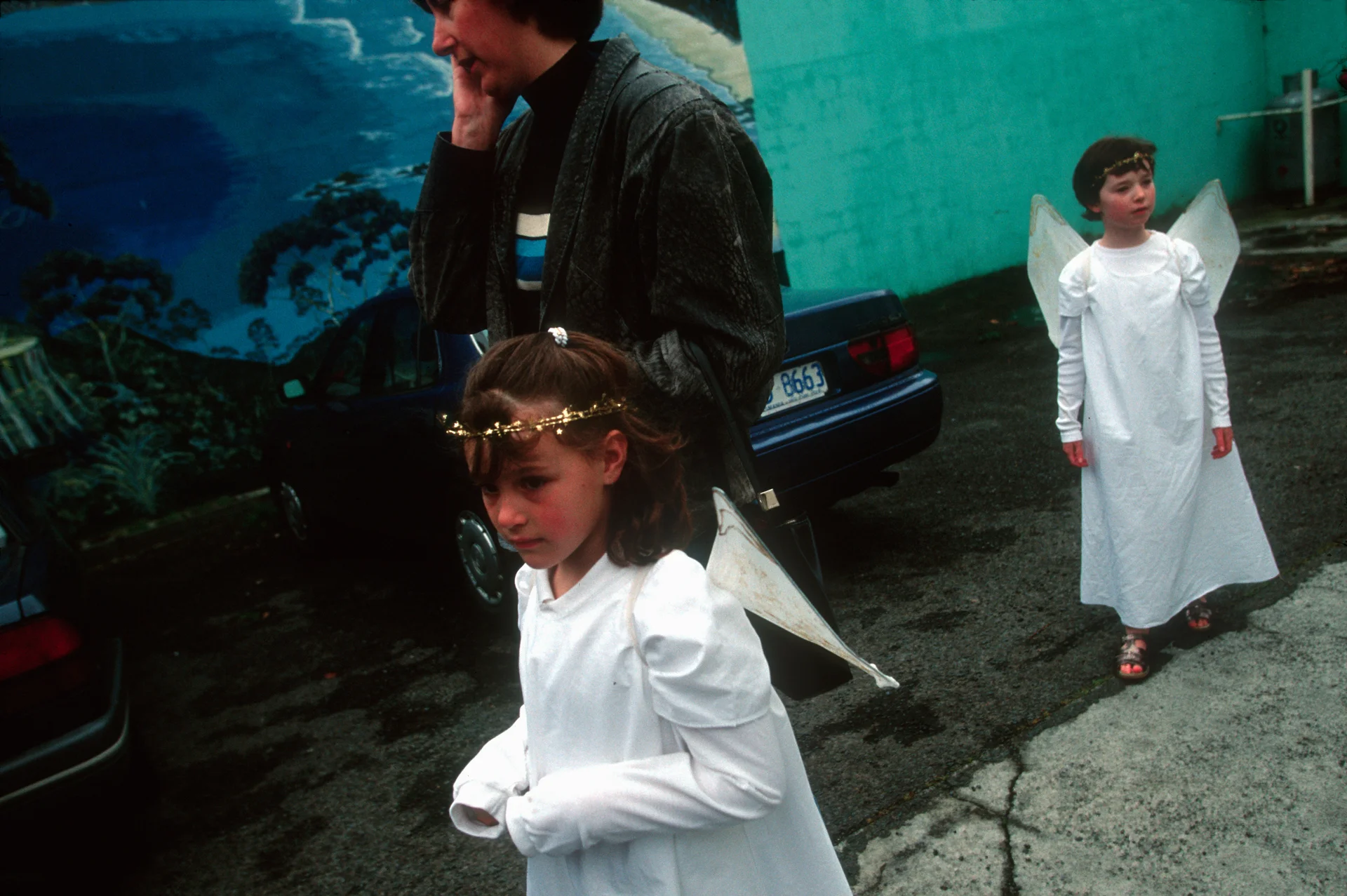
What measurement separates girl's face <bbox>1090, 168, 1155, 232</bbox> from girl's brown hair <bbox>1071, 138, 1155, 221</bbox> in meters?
0.02

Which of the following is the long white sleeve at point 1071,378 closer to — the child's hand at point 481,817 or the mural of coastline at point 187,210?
the child's hand at point 481,817

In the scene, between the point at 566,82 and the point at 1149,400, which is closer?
the point at 566,82

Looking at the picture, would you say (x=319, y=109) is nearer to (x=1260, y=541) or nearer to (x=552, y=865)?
(x=1260, y=541)

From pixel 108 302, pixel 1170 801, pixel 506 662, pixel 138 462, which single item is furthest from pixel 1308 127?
pixel 138 462

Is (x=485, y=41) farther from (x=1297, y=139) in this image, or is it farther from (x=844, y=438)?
(x=1297, y=139)

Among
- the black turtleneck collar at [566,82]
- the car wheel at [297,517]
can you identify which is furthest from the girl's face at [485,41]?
the car wheel at [297,517]

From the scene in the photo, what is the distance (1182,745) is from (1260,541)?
0.84m

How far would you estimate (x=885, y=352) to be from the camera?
15.4ft

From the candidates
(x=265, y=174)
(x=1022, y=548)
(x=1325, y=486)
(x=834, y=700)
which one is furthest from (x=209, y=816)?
(x=265, y=174)

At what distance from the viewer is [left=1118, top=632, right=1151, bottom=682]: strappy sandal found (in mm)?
3252

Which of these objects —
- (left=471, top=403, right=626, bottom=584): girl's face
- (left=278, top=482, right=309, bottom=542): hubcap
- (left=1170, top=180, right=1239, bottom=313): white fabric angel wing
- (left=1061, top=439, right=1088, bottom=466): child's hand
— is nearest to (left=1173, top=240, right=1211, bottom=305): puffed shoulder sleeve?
(left=1170, top=180, right=1239, bottom=313): white fabric angel wing

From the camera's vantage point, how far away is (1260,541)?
3.34 meters

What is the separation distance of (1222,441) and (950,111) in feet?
30.5

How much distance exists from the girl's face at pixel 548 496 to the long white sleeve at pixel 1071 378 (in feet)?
7.75
